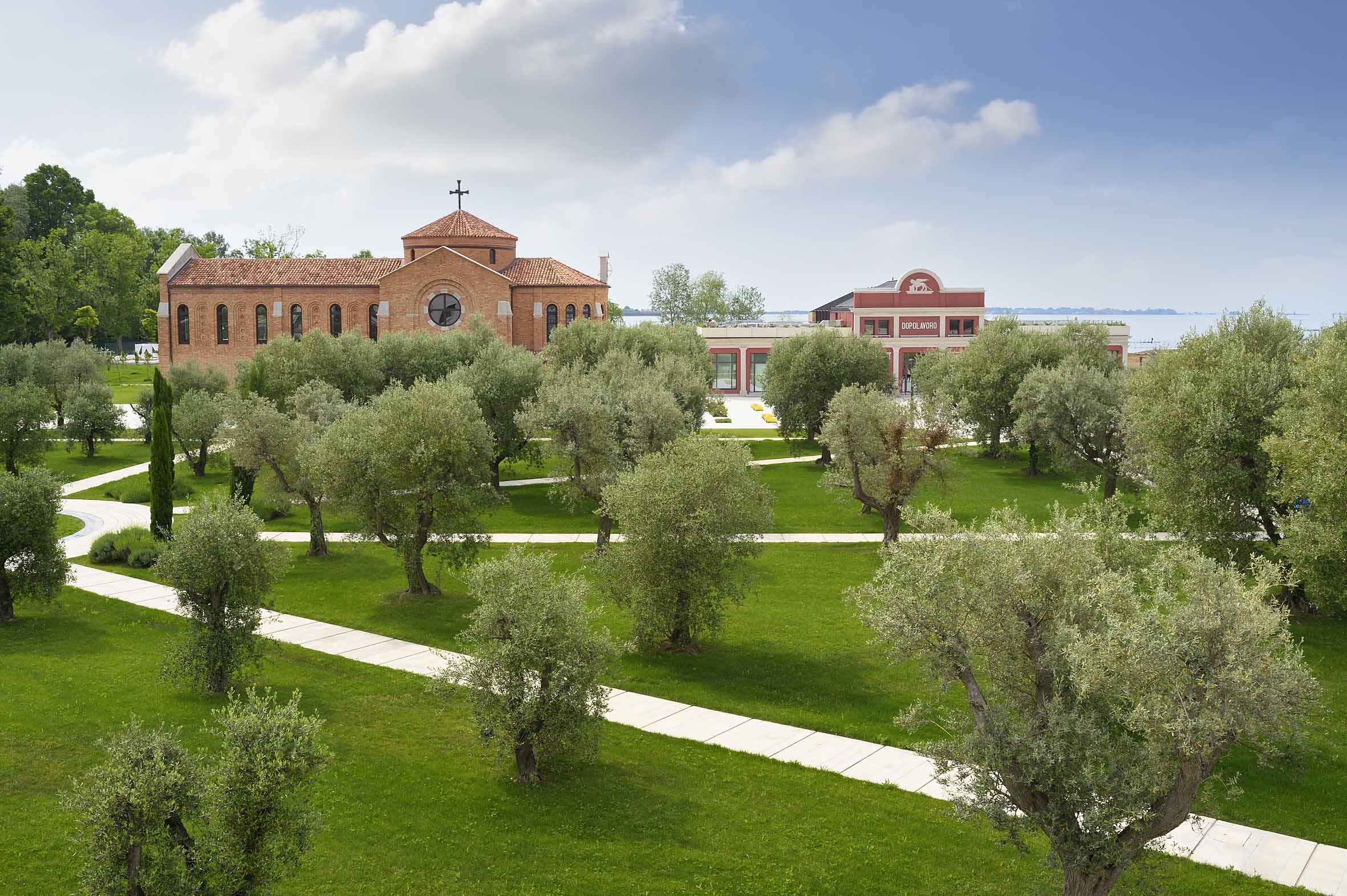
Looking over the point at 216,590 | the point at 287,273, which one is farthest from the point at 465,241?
the point at 216,590

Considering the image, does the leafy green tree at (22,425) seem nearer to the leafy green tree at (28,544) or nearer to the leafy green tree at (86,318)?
the leafy green tree at (28,544)

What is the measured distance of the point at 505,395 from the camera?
44781 mm

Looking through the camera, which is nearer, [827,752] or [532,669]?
[532,669]

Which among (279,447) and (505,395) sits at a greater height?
(505,395)

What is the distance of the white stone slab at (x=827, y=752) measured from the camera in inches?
730

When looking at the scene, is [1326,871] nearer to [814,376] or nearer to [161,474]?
[161,474]

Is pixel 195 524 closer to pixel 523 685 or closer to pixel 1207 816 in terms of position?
pixel 523 685

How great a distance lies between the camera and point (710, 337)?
94.5 meters

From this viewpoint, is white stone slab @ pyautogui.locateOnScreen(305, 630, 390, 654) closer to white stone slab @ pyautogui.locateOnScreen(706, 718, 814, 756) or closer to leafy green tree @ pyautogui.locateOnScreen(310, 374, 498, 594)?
leafy green tree @ pyautogui.locateOnScreen(310, 374, 498, 594)

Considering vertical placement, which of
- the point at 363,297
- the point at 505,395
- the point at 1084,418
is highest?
the point at 363,297

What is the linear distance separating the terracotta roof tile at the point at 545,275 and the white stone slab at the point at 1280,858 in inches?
2469

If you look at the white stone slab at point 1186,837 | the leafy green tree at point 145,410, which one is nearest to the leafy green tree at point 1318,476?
the white stone slab at point 1186,837

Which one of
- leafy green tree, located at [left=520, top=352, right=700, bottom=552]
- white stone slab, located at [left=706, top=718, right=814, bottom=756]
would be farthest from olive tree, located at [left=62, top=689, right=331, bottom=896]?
leafy green tree, located at [left=520, top=352, right=700, bottom=552]

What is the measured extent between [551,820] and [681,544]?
337 inches
